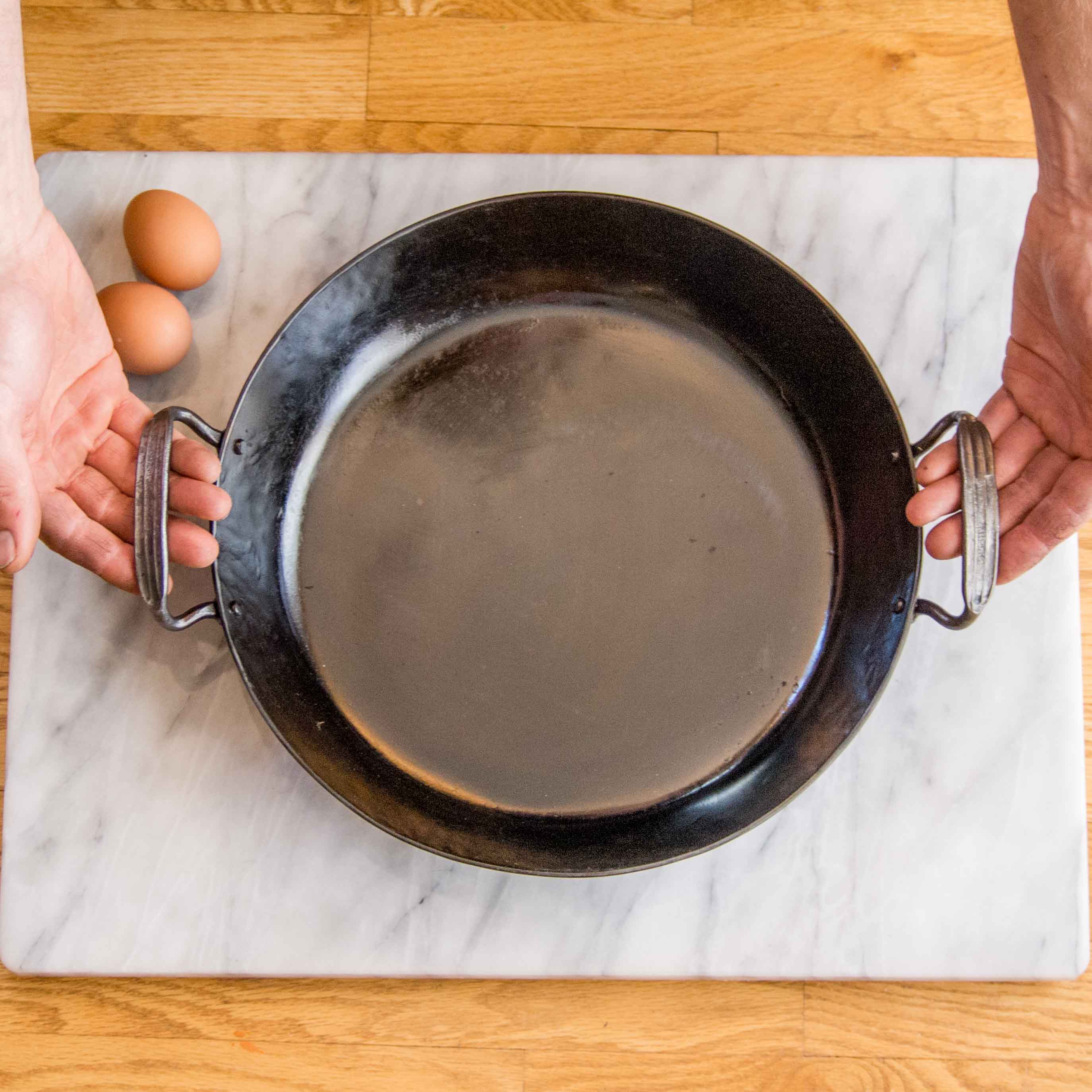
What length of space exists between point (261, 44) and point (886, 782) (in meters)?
0.83

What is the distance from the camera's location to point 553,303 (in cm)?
77

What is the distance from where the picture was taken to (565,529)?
29.2 inches

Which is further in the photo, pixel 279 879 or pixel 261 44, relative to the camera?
pixel 261 44

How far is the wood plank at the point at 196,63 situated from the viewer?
0.85 m

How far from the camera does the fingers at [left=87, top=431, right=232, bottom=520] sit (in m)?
0.66

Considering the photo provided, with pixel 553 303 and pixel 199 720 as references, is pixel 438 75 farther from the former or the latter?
pixel 199 720

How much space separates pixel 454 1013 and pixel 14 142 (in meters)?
0.72

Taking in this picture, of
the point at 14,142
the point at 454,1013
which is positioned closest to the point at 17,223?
the point at 14,142

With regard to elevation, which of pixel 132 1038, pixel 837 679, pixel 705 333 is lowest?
pixel 132 1038

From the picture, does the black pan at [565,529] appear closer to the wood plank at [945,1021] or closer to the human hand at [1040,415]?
the human hand at [1040,415]

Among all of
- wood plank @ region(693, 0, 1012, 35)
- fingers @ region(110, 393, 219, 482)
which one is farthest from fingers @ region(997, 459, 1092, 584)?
fingers @ region(110, 393, 219, 482)

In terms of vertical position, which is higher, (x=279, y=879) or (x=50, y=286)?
(x=50, y=286)

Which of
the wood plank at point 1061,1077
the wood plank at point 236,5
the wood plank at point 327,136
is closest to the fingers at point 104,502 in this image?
the wood plank at point 327,136

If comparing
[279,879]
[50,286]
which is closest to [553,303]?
[50,286]
